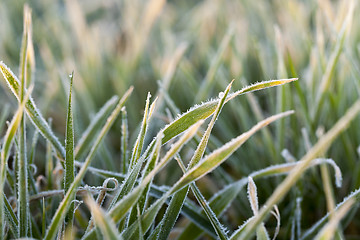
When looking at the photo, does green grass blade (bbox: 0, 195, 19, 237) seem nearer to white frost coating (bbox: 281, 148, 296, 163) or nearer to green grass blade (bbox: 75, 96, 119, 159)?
green grass blade (bbox: 75, 96, 119, 159)

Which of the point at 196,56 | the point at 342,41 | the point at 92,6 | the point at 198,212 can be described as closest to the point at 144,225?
the point at 198,212

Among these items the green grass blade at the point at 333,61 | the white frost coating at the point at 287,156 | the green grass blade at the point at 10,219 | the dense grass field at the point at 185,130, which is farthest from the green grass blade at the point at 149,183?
the green grass blade at the point at 333,61

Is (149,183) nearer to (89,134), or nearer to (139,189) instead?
(139,189)

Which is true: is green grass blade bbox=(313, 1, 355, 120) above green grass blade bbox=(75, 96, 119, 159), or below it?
below

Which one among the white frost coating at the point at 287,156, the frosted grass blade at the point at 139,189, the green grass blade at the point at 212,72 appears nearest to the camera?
the frosted grass blade at the point at 139,189

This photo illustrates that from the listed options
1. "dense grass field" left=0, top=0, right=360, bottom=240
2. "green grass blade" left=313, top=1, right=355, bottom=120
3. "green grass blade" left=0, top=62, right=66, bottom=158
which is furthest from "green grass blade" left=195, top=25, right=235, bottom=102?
"green grass blade" left=0, top=62, right=66, bottom=158

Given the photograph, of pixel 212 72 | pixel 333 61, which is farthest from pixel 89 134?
pixel 333 61

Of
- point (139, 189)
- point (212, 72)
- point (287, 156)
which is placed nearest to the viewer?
point (139, 189)

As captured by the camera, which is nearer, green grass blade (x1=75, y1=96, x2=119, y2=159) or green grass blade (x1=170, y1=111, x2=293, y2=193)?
green grass blade (x1=170, y1=111, x2=293, y2=193)

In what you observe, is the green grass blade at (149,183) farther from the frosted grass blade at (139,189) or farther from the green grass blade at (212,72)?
the green grass blade at (212,72)
